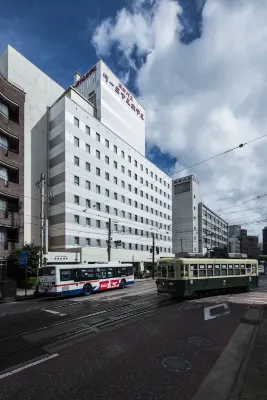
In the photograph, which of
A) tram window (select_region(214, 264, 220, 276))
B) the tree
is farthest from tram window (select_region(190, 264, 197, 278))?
the tree

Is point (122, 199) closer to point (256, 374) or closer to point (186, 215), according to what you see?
point (186, 215)

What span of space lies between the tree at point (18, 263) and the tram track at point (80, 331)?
16.9 m

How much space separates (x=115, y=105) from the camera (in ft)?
198

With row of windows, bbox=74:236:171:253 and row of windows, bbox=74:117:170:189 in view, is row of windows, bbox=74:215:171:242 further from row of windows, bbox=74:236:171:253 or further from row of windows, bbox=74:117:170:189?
row of windows, bbox=74:117:170:189

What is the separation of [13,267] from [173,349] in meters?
27.4

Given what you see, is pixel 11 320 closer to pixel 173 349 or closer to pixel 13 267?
pixel 173 349

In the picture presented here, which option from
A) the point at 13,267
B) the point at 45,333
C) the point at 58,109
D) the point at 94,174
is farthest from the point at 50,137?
the point at 45,333

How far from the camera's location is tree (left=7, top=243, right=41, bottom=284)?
3133 centimetres

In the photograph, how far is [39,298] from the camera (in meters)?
23.9

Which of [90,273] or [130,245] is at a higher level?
[130,245]

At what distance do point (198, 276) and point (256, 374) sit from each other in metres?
14.3

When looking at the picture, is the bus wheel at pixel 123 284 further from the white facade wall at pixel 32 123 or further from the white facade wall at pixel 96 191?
the white facade wall at pixel 32 123

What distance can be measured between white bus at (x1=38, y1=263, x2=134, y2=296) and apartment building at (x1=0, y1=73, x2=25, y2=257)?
486 inches

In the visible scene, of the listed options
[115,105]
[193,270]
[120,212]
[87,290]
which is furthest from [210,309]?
[115,105]
